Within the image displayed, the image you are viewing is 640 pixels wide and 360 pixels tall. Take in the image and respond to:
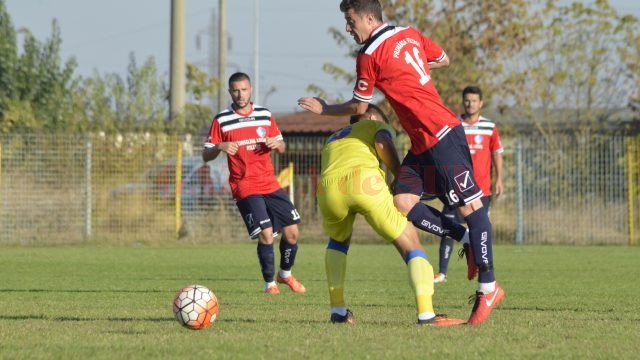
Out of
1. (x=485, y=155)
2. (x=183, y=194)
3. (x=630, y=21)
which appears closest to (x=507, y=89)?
(x=630, y=21)

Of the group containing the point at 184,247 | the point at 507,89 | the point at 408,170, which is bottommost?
the point at 184,247

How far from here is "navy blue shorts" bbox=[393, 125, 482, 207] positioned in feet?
27.1

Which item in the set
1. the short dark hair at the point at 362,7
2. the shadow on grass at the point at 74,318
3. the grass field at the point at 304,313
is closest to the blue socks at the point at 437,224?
the grass field at the point at 304,313

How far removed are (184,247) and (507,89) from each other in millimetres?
12676

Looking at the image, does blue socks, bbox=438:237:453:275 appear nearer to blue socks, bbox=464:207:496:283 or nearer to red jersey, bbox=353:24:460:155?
blue socks, bbox=464:207:496:283

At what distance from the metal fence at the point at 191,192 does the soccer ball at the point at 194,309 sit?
56.0 feet

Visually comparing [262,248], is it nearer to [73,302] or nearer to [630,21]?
[73,302]

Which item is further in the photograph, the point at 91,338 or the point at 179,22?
the point at 179,22

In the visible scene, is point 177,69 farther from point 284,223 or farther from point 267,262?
point 267,262

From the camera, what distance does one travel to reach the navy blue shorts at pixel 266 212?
1281 centimetres

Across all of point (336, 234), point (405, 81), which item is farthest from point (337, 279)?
point (405, 81)

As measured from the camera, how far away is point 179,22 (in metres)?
31.0

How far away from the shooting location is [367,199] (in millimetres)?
8109

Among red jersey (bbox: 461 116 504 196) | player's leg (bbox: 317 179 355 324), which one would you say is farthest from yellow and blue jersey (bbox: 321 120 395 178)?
red jersey (bbox: 461 116 504 196)
